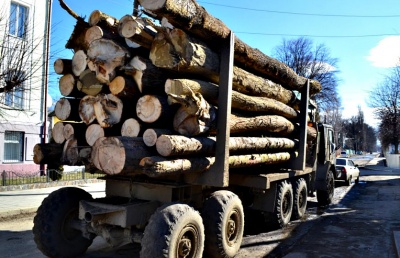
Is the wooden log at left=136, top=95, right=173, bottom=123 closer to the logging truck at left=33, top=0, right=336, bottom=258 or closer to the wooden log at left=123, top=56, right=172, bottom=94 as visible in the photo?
the logging truck at left=33, top=0, right=336, bottom=258

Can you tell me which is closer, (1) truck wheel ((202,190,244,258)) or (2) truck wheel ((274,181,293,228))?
(1) truck wheel ((202,190,244,258))

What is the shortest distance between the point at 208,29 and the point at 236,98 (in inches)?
52.0

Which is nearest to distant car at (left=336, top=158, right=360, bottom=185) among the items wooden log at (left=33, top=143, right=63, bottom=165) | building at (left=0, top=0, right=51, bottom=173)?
building at (left=0, top=0, right=51, bottom=173)

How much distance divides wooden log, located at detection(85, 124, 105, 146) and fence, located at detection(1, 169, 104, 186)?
348 inches

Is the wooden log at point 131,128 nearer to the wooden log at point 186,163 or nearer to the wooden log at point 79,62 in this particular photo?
the wooden log at point 186,163

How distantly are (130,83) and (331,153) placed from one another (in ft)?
30.5

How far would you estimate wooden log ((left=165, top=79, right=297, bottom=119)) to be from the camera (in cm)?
497

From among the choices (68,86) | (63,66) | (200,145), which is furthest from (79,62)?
(200,145)

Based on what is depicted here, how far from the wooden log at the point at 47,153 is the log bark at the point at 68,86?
0.80m

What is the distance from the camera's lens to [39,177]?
15297 mm

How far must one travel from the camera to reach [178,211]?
4.77 metres

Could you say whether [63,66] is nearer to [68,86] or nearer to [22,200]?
[68,86]

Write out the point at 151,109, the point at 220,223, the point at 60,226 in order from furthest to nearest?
the point at 60,226
the point at 220,223
the point at 151,109

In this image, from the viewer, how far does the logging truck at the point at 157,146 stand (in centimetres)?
465
